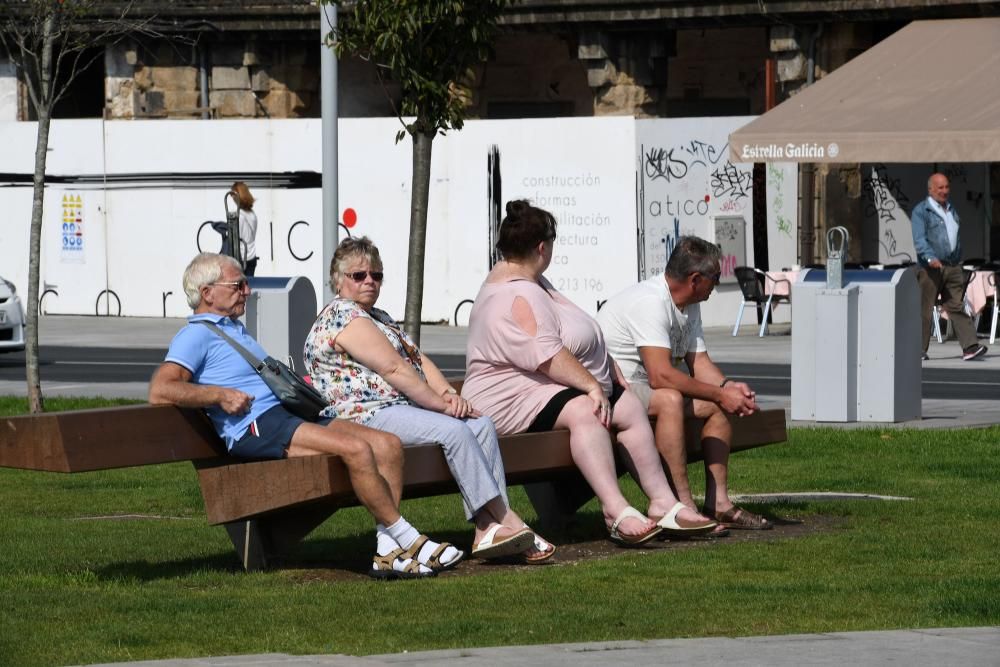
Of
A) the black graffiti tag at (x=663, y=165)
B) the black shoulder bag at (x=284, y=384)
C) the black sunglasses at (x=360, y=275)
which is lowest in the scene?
the black shoulder bag at (x=284, y=384)

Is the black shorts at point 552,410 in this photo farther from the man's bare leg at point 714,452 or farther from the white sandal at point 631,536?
the man's bare leg at point 714,452

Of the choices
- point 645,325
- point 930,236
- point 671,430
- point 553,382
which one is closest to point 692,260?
point 645,325

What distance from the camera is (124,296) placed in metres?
29.4

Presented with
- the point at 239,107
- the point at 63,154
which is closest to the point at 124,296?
the point at 63,154

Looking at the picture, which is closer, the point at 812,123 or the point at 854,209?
the point at 812,123

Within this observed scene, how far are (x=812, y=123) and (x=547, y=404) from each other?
15.3 meters

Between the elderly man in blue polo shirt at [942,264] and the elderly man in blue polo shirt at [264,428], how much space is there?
1319cm

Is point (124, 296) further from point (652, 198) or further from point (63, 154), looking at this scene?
point (652, 198)

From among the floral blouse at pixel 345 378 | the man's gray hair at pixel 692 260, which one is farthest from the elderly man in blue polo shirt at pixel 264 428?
the man's gray hair at pixel 692 260

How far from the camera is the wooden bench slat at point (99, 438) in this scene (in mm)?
7859

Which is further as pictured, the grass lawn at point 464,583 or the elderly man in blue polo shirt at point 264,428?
the elderly man in blue polo shirt at point 264,428

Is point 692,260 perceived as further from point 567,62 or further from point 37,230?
point 567,62

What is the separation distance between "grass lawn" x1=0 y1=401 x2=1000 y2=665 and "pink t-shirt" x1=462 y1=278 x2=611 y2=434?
77 cm

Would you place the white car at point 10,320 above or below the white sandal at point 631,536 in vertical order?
above
